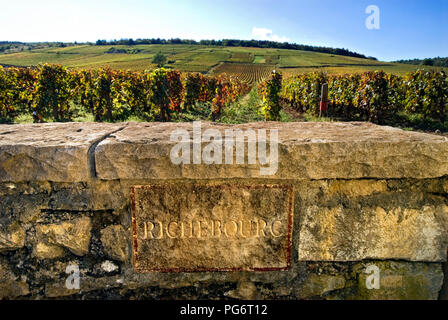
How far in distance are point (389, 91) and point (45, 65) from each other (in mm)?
11374

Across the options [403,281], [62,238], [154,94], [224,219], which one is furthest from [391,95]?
[62,238]

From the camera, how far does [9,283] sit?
1526 mm

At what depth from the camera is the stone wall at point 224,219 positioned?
1405 mm

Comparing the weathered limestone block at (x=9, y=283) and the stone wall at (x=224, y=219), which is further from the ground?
the stone wall at (x=224, y=219)

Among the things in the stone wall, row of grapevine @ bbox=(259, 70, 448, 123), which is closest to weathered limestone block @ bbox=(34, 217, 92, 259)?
the stone wall

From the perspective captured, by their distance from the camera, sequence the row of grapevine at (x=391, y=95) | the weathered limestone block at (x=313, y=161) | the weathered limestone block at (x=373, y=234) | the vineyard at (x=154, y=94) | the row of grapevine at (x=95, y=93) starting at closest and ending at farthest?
the weathered limestone block at (x=313, y=161), the weathered limestone block at (x=373, y=234), the row of grapevine at (x=95, y=93), the vineyard at (x=154, y=94), the row of grapevine at (x=391, y=95)

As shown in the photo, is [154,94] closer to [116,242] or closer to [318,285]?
[116,242]

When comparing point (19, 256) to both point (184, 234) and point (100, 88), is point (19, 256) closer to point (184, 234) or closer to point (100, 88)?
point (184, 234)

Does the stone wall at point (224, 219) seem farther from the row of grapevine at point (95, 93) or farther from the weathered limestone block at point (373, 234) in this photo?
the row of grapevine at point (95, 93)

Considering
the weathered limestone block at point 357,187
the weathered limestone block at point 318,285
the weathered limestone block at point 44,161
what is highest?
the weathered limestone block at point 44,161

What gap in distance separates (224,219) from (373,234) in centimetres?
79

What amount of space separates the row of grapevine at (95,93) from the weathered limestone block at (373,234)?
8145mm

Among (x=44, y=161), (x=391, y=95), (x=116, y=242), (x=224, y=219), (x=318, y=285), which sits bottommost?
(x=318, y=285)

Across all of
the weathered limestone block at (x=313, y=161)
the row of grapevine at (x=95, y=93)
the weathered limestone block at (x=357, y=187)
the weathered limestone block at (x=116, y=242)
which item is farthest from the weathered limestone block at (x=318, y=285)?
the row of grapevine at (x=95, y=93)
